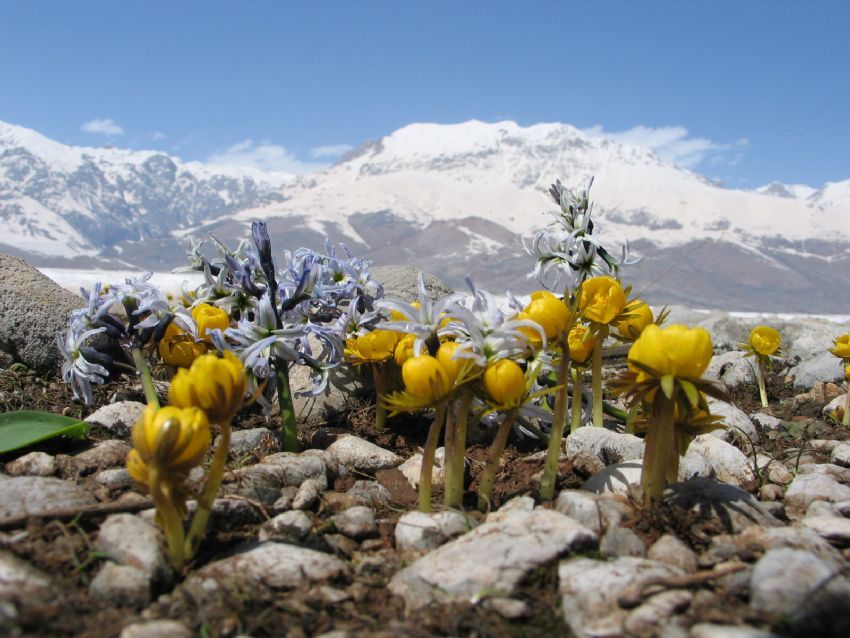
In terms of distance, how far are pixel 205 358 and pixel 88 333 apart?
2144mm

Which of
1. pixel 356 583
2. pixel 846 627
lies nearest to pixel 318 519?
pixel 356 583

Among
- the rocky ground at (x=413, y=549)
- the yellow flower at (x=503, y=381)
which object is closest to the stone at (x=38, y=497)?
the rocky ground at (x=413, y=549)

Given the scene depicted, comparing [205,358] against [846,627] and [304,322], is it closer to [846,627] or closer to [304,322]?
[304,322]

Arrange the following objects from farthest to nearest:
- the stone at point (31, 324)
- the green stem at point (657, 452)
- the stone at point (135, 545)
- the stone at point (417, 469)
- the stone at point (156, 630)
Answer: the stone at point (31, 324)
the stone at point (417, 469)
the green stem at point (657, 452)
the stone at point (135, 545)
the stone at point (156, 630)

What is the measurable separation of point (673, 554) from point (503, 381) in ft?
3.53

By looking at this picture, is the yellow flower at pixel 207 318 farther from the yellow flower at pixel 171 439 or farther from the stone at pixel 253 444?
the yellow flower at pixel 171 439

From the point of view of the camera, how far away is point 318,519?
3949mm

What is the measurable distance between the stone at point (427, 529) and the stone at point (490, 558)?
218 mm

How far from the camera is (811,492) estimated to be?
436 centimetres

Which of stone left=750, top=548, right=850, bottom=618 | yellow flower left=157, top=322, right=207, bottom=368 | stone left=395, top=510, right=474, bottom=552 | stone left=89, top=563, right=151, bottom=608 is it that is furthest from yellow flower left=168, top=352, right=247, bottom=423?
stone left=750, top=548, right=850, bottom=618

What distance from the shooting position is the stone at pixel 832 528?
365 cm

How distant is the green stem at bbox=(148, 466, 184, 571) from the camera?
2.97 m

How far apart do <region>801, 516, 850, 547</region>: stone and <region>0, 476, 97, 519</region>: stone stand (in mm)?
3583

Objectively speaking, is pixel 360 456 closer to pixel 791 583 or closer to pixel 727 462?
pixel 727 462
